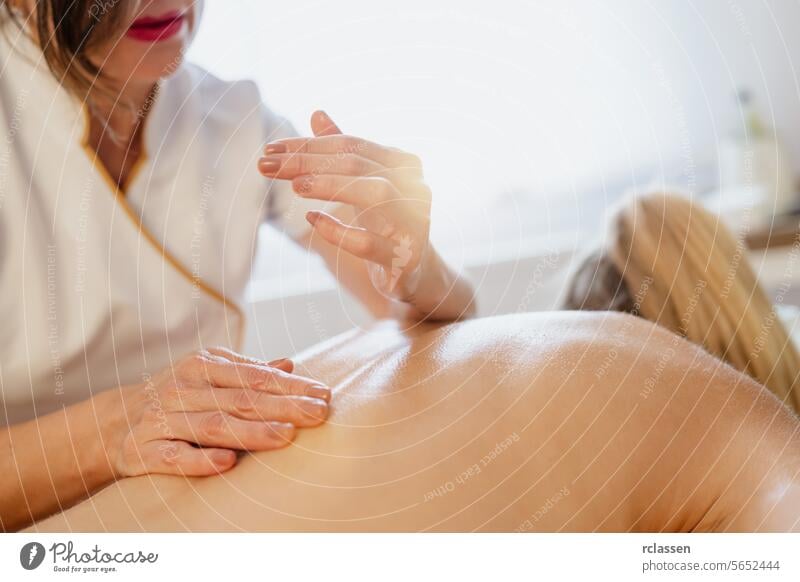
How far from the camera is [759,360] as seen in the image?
0.93 meters

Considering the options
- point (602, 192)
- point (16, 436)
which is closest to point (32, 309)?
point (16, 436)

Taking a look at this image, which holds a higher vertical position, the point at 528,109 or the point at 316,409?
the point at 528,109

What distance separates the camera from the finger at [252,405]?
0.55m

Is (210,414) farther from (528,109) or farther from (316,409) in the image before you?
(528,109)

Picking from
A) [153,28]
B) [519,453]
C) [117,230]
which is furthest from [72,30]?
[519,453]

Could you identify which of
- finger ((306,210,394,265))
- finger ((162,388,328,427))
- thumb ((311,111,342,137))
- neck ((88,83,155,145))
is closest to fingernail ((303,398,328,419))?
finger ((162,388,328,427))

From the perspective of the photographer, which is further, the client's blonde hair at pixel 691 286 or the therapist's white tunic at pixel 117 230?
the client's blonde hair at pixel 691 286

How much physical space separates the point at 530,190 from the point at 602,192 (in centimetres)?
15

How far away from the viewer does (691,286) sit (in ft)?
3.23

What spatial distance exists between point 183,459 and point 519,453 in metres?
0.23

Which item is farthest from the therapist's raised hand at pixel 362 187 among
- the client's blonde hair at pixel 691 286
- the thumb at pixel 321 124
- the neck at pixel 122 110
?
the client's blonde hair at pixel 691 286

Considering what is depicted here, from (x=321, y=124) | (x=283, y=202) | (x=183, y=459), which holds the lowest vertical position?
(x=183, y=459)

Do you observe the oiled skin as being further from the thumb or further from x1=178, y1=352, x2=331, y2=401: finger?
the thumb

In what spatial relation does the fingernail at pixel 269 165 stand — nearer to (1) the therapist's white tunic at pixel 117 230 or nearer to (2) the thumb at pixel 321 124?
(2) the thumb at pixel 321 124
